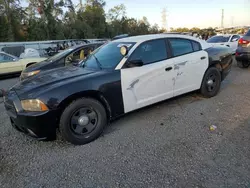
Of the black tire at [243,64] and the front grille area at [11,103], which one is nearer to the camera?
the front grille area at [11,103]

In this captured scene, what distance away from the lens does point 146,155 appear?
2.82 m

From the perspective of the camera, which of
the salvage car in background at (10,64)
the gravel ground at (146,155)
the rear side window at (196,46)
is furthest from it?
the salvage car in background at (10,64)

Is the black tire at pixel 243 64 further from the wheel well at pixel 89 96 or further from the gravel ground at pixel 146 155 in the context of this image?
the wheel well at pixel 89 96

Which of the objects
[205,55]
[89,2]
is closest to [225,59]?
[205,55]

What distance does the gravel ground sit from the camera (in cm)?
238

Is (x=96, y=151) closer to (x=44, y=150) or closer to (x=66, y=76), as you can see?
(x=44, y=150)

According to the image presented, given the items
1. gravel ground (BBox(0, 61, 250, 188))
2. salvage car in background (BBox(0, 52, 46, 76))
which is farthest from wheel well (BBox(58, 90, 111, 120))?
salvage car in background (BBox(0, 52, 46, 76))

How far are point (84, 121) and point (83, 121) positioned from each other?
0.05 ft

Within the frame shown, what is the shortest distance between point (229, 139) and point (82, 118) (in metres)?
2.21

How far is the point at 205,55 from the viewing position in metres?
4.57

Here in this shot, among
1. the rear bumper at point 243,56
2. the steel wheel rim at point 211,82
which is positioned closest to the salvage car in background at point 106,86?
the steel wheel rim at point 211,82

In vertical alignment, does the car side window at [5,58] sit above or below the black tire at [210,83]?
above

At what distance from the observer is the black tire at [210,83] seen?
471 cm

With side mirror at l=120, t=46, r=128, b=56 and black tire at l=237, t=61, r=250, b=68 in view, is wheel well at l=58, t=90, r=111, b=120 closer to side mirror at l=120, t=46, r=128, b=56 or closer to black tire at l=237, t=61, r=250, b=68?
side mirror at l=120, t=46, r=128, b=56
